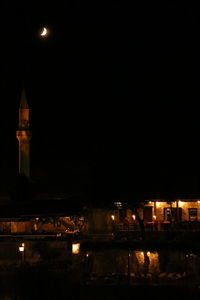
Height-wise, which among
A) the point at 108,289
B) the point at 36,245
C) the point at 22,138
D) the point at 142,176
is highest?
the point at 22,138

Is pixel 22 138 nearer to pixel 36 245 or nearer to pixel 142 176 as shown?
pixel 142 176

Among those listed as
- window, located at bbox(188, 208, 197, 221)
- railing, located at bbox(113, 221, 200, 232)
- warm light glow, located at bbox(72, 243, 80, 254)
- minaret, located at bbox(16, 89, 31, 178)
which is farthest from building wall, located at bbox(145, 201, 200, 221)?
minaret, located at bbox(16, 89, 31, 178)

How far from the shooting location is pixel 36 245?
38000mm

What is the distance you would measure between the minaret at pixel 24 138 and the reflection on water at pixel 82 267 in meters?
21.2

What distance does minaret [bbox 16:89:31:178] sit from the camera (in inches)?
2320

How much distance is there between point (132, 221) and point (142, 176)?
16.1 feet

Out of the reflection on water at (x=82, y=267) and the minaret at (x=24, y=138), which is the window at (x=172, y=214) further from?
the minaret at (x=24, y=138)

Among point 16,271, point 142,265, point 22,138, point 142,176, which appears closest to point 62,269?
point 16,271

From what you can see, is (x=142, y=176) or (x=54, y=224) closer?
(x=54, y=224)

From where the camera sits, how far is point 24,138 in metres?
60.5

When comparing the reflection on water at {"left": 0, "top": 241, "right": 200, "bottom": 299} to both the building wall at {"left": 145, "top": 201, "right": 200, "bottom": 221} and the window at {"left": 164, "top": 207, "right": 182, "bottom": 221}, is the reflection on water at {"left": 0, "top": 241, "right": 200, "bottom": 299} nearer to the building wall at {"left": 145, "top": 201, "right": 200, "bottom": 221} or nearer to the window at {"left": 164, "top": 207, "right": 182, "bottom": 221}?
the window at {"left": 164, "top": 207, "right": 182, "bottom": 221}

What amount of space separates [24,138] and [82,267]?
88.6ft

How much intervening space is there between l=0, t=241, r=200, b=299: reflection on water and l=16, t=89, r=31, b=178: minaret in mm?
21162

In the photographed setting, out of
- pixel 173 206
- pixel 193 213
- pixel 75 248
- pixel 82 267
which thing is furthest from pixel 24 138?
pixel 82 267
